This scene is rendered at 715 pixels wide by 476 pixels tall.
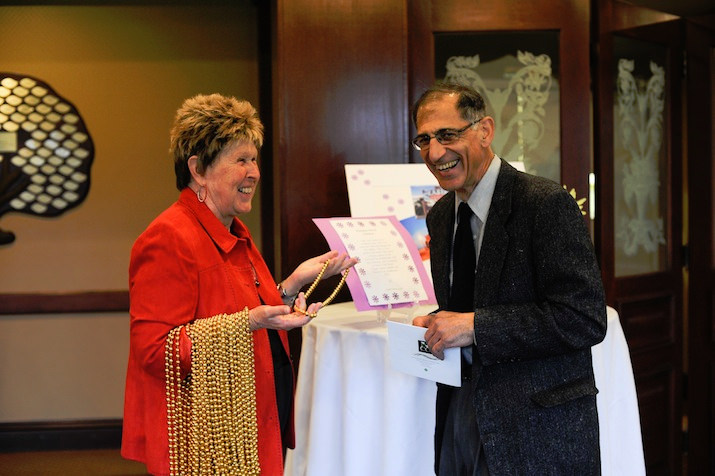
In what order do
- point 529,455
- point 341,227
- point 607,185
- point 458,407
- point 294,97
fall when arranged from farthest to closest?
point 607,185, point 294,97, point 341,227, point 458,407, point 529,455

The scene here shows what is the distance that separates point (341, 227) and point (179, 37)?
111 inches

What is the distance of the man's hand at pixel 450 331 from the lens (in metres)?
1.68

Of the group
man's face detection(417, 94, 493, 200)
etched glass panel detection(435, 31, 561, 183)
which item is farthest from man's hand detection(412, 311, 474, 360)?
etched glass panel detection(435, 31, 561, 183)

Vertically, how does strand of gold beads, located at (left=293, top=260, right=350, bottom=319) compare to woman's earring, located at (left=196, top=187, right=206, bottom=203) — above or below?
below

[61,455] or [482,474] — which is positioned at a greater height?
[482,474]

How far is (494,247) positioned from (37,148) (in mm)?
3942

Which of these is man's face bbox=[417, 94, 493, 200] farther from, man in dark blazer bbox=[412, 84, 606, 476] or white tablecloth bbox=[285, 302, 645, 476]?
white tablecloth bbox=[285, 302, 645, 476]

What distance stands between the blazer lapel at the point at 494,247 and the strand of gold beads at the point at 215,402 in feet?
1.99

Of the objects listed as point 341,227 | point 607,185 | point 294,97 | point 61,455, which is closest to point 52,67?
point 294,97

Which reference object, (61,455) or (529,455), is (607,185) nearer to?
(529,455)

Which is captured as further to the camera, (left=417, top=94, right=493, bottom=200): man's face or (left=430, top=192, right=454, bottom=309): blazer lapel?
(left=430, top=192, right=454, bottom=309): blazer lapel

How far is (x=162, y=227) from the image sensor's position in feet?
6.34

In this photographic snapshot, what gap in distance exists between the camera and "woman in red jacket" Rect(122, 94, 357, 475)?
1896 millimetres

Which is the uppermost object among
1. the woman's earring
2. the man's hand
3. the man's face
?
the man's face
